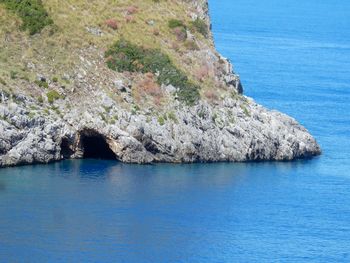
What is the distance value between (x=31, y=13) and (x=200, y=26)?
18.8 m

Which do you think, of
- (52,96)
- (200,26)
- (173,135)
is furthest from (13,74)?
(200,26)

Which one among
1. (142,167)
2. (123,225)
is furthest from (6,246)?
(142,167)

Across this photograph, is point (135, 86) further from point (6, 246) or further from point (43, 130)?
point (6, 246)

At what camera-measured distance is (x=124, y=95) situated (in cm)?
13412

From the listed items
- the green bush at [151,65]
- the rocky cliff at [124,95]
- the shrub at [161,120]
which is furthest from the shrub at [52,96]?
the shrub at [161,120]

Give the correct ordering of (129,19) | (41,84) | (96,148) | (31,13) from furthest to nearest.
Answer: (129,19)
(31,13)
(96,148)
(41,84)

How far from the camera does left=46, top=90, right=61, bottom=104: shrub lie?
427ft

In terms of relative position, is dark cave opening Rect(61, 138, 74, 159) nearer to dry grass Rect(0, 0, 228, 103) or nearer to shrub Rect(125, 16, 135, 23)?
dry grass Rect(0, 0, 228, 103)

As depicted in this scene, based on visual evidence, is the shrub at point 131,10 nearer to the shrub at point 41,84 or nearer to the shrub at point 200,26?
the shrub at point 200,26

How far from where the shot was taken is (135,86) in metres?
136

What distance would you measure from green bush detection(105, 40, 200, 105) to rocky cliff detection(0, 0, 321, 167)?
101mm

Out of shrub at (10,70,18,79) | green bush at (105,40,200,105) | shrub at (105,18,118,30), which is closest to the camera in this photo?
shrub at (10,70,18,79)

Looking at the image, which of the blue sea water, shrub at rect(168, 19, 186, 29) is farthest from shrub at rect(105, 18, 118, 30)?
the blue sea water

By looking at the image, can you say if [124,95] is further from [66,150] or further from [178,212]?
[178,212]
